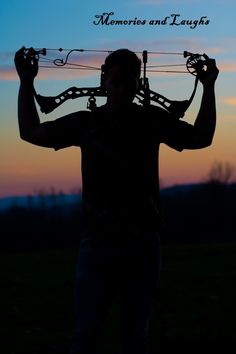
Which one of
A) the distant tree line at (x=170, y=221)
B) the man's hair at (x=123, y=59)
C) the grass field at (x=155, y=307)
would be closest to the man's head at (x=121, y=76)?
the man's hair at (x=123, y=59)

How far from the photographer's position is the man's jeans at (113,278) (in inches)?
137

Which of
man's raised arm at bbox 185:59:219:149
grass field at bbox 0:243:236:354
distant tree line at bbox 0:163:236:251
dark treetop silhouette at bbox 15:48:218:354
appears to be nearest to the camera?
dark treetop silhouette at bbox 15:48:218:354

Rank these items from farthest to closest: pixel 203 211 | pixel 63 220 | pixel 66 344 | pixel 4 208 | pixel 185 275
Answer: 1. pixel 203 211
2. pixel 4 208
3. pixel 63 220
4. pixel 185 275
5. pixel 66 344

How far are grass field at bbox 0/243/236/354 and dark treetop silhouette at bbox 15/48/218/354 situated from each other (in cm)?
259

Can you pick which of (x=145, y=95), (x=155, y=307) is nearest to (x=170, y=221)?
(x=155, y=307)

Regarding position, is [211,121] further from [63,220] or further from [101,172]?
[63,220]

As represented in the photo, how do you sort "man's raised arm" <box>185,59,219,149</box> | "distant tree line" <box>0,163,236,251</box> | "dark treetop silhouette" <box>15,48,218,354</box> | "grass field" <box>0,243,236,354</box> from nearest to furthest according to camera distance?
1. "dark treetop silhouette" <box>15,48,218,354</box>
2. "man's raised arm" <box>185,59,219,149</box>
3. "grass field" <box>0,243,236,354</box>
4. "distant tree line" <box>0,163,236,251</box>

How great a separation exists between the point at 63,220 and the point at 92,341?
20.3 metres

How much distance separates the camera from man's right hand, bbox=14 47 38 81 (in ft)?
11.8

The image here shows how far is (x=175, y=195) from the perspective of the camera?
27094 millimetres

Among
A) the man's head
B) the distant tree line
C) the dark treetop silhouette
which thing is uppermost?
the man's head

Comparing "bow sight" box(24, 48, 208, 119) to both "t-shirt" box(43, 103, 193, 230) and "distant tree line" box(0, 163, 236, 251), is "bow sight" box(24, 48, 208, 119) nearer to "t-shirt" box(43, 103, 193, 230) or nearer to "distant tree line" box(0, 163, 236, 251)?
"t-shirt" box(43, 103, 193, 230)

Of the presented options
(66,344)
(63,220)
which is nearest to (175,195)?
(63,220)

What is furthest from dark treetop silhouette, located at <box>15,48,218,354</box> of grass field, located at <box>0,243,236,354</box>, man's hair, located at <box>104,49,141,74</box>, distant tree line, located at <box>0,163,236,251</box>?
distant tree line, located at <box>0,163,236,251</box>
